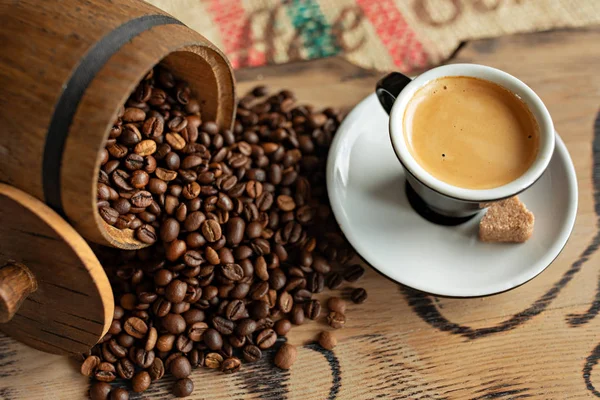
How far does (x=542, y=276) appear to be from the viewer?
5.41 feet

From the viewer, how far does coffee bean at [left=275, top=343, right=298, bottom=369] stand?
4.98 feet

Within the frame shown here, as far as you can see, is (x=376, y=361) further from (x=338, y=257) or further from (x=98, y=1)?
(x=98, y=1)

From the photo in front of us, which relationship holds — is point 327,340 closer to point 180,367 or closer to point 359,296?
point 359,296

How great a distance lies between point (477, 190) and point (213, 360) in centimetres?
76

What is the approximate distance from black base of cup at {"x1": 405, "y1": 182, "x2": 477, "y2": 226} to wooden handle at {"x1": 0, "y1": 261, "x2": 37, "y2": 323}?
944 millimetres

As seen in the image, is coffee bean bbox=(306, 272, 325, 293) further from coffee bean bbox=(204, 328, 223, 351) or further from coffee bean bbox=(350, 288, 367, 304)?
coffee bean bbox=(204, 328, 223, 351)

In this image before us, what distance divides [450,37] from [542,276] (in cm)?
91

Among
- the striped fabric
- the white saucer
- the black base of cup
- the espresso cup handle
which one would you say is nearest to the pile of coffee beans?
the white saucer

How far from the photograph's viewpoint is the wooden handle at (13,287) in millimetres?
1252

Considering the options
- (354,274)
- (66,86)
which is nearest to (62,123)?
(66,86)

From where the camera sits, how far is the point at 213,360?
1514mm

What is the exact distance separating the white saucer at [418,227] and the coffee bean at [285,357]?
30 centimetres

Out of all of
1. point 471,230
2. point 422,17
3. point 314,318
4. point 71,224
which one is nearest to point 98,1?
point 71,224

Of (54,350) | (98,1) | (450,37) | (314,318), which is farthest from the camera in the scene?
(450,37)
